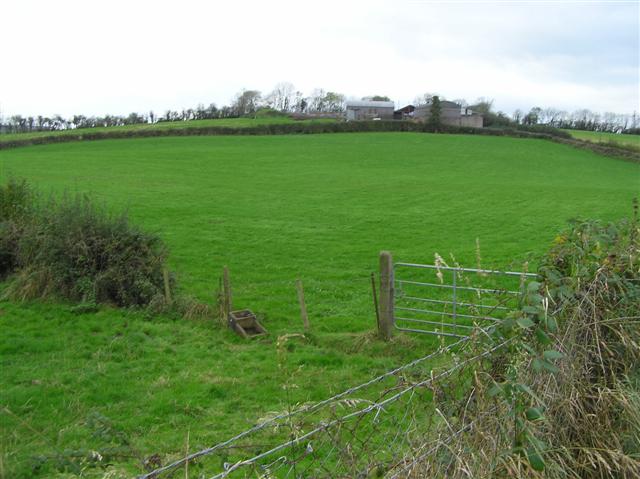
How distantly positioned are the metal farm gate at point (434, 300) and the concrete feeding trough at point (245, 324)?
260 cm

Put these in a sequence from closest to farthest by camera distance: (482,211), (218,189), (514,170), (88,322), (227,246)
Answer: (88,322)
(227,246)
(482,211)
(218,189)
(514,170)

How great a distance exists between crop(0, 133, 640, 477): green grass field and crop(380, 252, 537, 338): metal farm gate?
2.28 ft

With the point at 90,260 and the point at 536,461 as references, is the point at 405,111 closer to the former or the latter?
the point at 90,260

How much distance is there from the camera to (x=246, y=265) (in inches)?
667

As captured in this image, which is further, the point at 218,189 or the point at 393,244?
the point at 218,189

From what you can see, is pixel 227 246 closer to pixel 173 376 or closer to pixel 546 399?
pixel 173 376

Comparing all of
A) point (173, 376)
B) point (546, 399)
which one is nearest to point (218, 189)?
point (173, 376)

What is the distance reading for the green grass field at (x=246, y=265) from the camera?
7.23 meters

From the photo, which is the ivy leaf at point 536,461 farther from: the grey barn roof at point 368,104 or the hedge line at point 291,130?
the grey barn roof at point 368,104

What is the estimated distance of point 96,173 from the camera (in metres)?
42.2

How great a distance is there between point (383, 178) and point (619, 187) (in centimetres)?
1669

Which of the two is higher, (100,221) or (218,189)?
(100,221)

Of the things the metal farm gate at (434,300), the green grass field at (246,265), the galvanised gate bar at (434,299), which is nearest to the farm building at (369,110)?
the green grass field at (246,265)

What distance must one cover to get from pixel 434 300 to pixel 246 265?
7.94 metres
